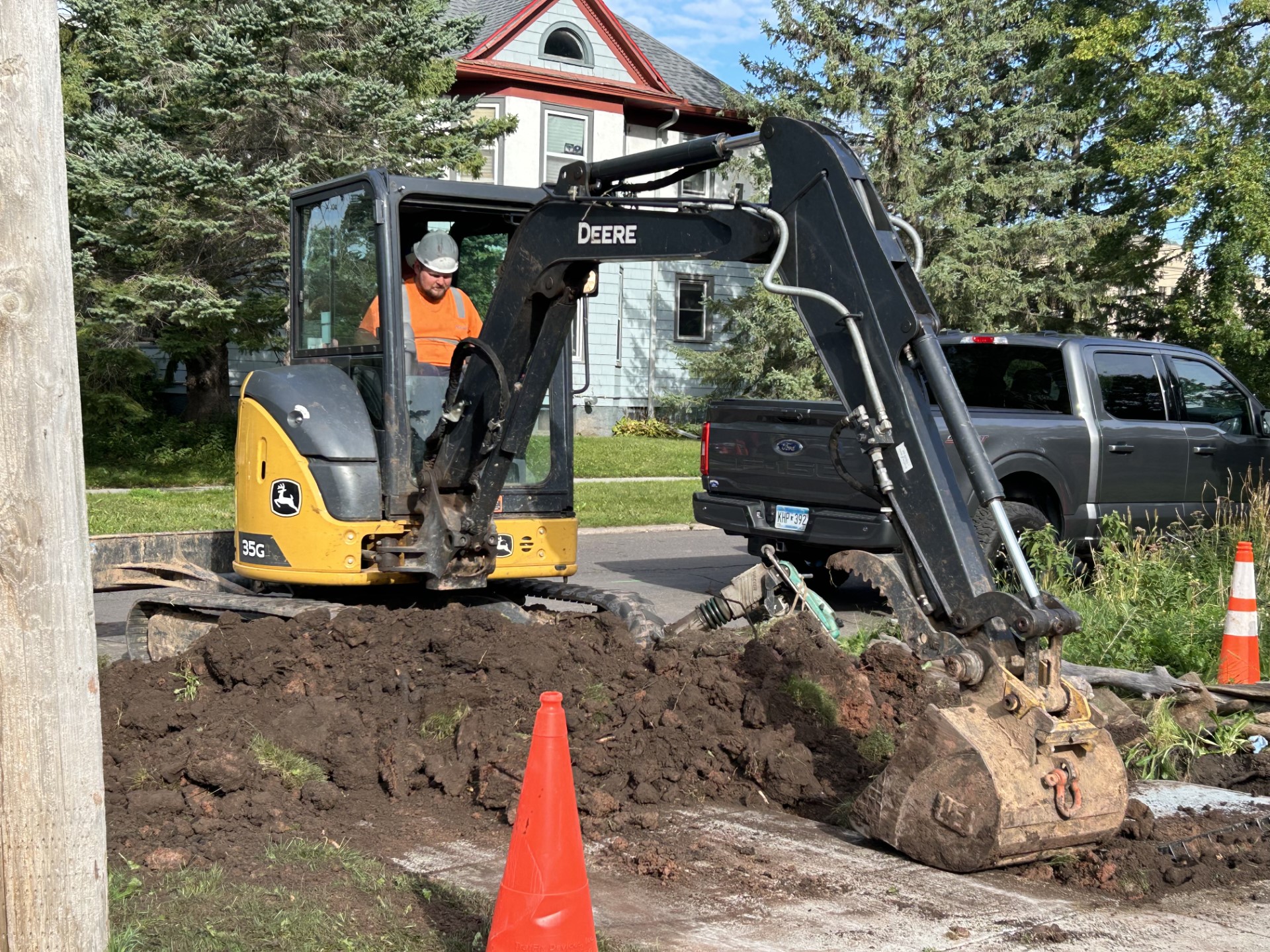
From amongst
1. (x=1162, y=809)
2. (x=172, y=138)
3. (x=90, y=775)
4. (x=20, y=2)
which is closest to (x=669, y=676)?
(x=1162, y=809)

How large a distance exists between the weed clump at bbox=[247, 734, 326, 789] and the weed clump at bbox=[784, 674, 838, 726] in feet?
7.02

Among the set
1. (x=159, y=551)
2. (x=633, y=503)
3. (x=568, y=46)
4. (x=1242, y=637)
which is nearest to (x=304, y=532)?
(x=159, y=551)

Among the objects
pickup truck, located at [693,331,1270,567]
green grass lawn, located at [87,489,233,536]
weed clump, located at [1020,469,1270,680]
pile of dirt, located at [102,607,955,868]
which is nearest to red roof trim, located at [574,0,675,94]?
green grass lawn, located at [87,489,233,536]

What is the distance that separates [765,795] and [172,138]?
14.6 metres

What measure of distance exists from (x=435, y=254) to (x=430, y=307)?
292mm

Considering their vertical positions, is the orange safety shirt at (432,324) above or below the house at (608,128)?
below

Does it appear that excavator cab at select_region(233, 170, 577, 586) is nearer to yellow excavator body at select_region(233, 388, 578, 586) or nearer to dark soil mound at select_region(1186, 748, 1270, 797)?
yellow excavator body at select_region(233, 388, 578, 586)

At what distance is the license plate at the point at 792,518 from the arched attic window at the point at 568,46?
19525mm

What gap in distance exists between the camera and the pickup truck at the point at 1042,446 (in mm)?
10078

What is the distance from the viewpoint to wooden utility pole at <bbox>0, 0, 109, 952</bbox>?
3.18 metres

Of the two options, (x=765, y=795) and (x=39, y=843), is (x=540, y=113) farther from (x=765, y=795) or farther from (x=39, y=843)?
(x=39, y=843)

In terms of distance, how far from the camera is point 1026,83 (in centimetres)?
2686

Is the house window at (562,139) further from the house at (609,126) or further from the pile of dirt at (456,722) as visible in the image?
the pile of dirt at (456,722)

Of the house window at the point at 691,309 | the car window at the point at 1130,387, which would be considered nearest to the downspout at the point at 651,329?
the house window at the point at 691,309
